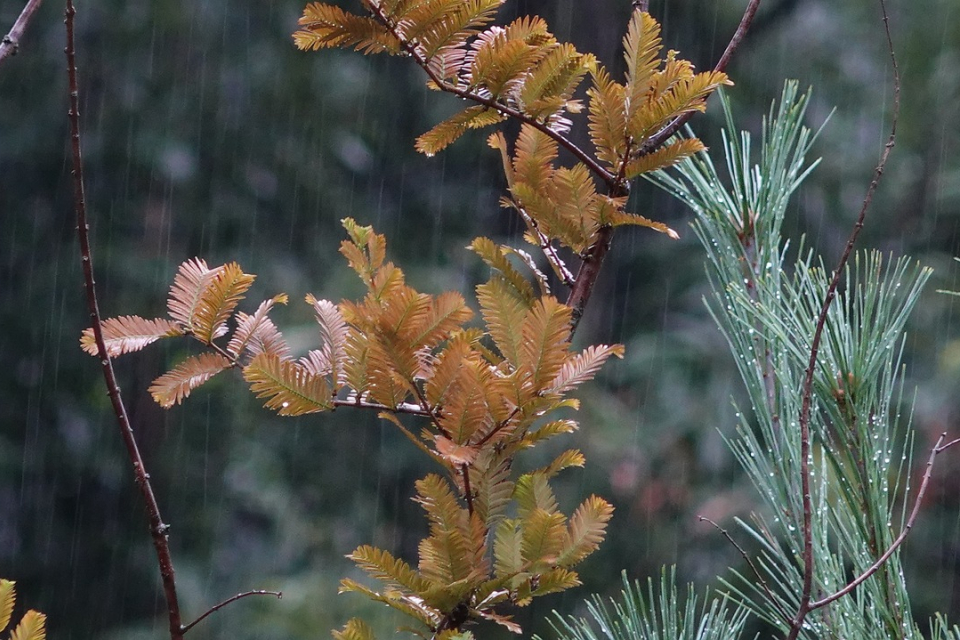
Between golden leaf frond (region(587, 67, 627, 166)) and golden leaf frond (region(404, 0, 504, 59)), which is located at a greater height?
golden leaf frond (region(404, 0, 504, 59))

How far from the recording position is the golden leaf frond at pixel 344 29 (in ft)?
1.70

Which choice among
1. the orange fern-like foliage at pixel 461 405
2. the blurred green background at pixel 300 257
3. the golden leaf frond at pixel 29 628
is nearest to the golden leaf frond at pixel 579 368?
the orange fern-like foliage at pixel 461 405

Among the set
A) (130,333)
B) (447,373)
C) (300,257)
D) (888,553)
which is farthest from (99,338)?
(300,257)

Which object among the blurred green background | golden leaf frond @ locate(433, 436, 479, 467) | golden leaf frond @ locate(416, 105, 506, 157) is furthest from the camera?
the blurred green background

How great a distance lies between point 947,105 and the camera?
3.42 meters

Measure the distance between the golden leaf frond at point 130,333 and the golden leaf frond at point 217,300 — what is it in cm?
1

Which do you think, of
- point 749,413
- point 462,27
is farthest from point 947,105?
point 462,27

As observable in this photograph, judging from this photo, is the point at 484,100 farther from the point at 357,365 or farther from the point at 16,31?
the point at 16,31

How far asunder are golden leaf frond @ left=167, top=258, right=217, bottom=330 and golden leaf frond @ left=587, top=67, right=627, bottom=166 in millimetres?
224

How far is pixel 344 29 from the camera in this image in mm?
523

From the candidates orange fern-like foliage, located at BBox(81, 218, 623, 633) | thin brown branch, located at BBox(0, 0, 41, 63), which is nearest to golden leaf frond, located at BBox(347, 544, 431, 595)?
orange fern-like foliage, located at BBox(81, 218, 623, 633)

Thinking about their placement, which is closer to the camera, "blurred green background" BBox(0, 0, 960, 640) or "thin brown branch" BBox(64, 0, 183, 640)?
"thin brown branch" BBox(64, 0, 183, 640)

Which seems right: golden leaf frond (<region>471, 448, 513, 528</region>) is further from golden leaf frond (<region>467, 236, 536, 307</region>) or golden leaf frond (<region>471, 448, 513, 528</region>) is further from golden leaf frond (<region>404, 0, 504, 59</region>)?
golden leaf frond (<region>404, 0, 504, 59</region>)

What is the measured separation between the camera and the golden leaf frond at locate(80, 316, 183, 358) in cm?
53
